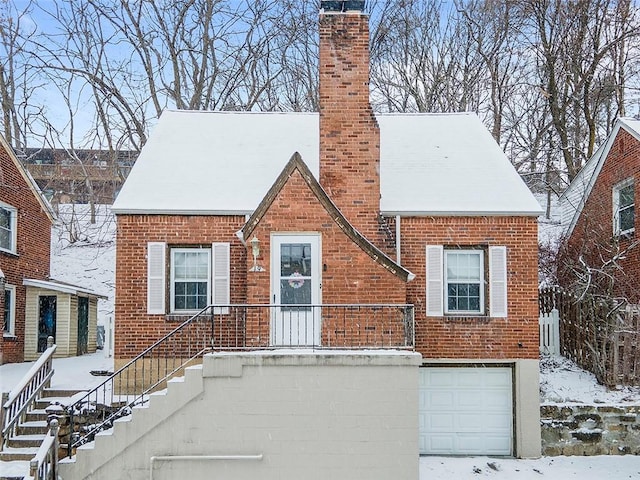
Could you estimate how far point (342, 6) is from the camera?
14305 mm

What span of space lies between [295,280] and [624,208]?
9.14 metres

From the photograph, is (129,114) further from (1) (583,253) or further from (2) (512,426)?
(2) (512,426)

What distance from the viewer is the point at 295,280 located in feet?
43.0

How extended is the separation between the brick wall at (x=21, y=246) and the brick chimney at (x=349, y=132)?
32.5 ft

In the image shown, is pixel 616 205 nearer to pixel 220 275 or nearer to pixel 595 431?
pixel 595 431

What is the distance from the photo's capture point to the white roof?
1434 cm

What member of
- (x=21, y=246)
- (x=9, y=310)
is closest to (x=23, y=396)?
(x=9, y=310)

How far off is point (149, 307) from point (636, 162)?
11232 millimetres

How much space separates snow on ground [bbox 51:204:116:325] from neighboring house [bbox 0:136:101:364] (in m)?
6.12

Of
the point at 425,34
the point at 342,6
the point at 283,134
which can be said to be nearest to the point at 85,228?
the point at 425,34

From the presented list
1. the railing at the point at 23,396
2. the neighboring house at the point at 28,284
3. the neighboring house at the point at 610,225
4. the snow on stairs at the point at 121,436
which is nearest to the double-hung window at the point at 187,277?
the railing at the point at 23,396

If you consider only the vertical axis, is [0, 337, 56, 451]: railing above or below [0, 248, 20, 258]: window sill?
below

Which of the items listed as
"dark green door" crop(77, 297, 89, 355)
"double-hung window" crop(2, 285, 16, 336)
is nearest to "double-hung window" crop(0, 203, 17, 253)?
"double-hung window" crop(2, 285, 16, 336)

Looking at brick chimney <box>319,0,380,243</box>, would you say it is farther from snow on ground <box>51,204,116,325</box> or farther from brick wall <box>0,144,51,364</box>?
snow on ground <box>51,204,116,325</box>
